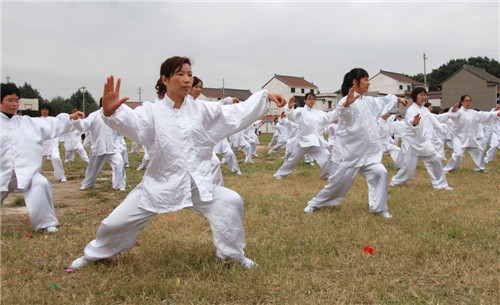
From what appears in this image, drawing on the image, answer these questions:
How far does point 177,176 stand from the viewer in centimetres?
326

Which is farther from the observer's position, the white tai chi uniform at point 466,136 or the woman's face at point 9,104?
the white tai chi uniform at point 466,136

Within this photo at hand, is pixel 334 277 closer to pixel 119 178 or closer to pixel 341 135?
pixel 341 135

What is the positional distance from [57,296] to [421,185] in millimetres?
6834

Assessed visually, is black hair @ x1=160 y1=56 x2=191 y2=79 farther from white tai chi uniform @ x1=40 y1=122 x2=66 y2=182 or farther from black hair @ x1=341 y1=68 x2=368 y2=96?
white tai chi uniform @ x1=40 y1=122 x2=66 y2=182

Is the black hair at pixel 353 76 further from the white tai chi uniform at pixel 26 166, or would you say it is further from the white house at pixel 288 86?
the white house at pixel 288 86

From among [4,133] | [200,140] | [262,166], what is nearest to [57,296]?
[200,140]

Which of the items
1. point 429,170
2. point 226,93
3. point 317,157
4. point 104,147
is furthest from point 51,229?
point 226,93

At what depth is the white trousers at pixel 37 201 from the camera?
4.66 m

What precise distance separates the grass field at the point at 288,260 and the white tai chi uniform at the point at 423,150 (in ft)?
4.96

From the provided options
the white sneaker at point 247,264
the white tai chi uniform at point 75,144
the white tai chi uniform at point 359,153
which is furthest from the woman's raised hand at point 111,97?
the white tai chi uniform at point 75,144

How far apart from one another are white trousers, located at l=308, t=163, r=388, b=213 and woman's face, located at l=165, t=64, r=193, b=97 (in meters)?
2.81

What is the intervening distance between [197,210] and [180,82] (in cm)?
108

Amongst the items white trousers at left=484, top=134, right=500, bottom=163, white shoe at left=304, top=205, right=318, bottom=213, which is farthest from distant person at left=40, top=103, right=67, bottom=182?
white trousers at left=484, top=134, right=500, bottom=163

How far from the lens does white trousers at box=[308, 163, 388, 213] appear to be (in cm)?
521
